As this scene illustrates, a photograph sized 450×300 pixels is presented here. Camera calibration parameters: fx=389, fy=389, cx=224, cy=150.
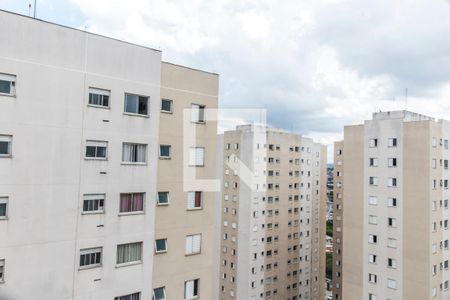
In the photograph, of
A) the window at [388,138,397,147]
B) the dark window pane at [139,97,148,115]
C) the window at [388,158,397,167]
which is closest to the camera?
the dark window pane at [139,97,148,115]

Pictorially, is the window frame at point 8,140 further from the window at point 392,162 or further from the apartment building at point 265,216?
the apartment building at point 265,216

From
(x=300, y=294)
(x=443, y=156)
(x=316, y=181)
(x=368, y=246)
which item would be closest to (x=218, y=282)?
(x=300, y=294)

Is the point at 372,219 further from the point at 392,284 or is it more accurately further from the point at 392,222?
the point at 392,284

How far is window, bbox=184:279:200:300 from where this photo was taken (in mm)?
15453

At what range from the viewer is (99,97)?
13.2 m

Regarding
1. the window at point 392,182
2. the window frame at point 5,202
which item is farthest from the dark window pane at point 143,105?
the window at point 392,182

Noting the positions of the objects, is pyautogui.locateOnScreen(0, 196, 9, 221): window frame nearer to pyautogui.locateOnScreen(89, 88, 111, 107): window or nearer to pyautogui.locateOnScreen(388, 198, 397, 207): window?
pyautogui.locateOnScreen(89, 88, 111, 107): window

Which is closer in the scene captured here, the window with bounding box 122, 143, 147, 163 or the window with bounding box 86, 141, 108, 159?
the window with bounding box 86, 141, 108, 159

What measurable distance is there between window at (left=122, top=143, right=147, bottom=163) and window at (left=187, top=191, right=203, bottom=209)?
251 centimetres

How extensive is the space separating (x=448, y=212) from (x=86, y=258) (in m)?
26.0

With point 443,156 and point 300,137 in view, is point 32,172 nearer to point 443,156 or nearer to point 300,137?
point 443,156

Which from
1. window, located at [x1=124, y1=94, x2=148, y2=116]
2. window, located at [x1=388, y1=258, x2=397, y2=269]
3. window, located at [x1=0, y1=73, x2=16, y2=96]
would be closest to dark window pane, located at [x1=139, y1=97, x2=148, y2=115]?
window, located at [x1=124, y1=94, x2=148, y2=116]

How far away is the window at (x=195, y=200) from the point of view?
15.6 meters

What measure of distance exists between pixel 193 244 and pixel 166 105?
18.6 ft
